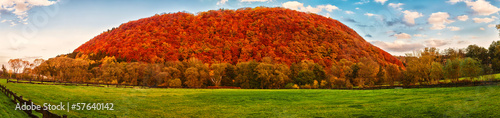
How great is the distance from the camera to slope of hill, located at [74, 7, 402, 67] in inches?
5305

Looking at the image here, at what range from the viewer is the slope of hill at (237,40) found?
135m

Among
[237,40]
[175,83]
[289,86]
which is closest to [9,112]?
[175,83]

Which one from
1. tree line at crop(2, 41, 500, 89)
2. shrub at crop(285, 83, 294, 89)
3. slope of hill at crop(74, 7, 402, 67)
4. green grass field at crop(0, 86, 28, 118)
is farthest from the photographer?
slope of hill at crop(74, 7, 402, 67)

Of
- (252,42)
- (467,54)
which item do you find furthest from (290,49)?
(467,54)

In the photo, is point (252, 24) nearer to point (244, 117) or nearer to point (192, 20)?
point (192, 20)

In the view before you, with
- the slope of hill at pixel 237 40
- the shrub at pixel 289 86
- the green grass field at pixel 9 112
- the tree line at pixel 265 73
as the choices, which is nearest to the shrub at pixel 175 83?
the tree line at pixel 265 73

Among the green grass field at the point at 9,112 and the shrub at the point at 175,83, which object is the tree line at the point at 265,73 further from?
the green grass field at the point at 9,112

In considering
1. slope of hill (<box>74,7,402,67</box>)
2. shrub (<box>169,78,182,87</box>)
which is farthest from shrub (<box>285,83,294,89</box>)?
slope of hill (<box>74,7,402,67</box>)

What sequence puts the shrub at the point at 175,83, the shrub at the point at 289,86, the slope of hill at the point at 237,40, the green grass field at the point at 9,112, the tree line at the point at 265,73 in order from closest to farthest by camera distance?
the green grass field at the point at 9,112
the tree line at the point at 265,73
the shrub at the point at 289,86
the shrub at the point at 175,83
the slope of hill at the point at 237,40

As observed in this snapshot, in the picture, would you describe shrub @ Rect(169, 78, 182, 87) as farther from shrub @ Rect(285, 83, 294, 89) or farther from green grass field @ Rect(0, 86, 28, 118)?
green grass field @ Rect(0, 86, 28, 118)

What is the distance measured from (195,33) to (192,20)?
86.1ft

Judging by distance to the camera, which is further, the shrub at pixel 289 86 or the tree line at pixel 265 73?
the shrub at pixel 289 86

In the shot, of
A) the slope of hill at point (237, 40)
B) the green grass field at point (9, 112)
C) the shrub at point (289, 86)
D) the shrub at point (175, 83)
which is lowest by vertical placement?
the shrub at point (289, 86)

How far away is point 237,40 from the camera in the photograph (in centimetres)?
15575
